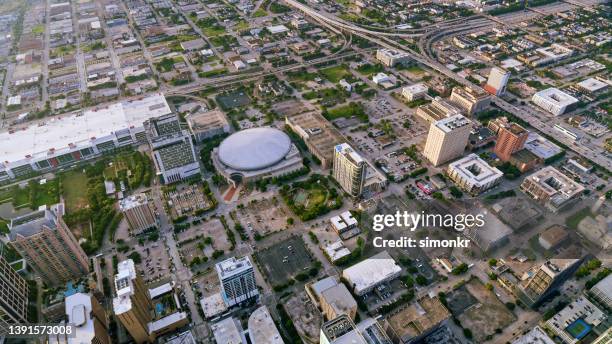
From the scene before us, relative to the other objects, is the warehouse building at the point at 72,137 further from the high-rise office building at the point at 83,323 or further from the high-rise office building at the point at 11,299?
the high-rise office building at the point at 83,323

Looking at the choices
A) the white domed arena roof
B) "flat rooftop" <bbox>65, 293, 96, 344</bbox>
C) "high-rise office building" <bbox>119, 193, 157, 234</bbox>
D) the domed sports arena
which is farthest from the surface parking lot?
"flat rooftop" <bbox>65, 293, 96, 344</bbox>

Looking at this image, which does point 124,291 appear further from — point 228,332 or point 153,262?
point 153,262

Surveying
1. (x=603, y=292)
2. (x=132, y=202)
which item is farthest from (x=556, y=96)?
(x=132, y=202)

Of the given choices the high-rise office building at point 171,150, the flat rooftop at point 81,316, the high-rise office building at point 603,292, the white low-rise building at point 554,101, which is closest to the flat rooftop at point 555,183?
the high-rise office building at point 603,292

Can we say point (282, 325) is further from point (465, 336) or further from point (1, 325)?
point (1, 325)

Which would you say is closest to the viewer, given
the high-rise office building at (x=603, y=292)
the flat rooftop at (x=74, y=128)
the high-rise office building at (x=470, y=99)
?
the high-rise office building at (x=603, y=292)
